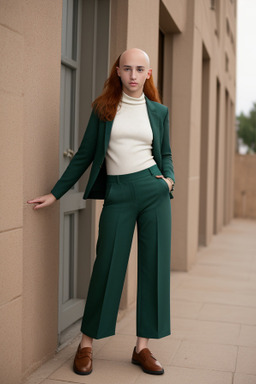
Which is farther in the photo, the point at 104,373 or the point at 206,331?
the point at 206,331

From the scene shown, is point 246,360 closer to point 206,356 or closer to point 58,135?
point 206,356

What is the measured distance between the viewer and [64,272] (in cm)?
392

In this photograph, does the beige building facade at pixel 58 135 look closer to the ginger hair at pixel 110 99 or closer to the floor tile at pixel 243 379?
the ginger hair at pixel 110 99

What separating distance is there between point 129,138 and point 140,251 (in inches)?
26.0

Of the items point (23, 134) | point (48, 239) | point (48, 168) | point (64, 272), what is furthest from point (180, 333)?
point (23, 134)

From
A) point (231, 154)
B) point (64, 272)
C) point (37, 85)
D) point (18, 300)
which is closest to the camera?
point (18, 300)

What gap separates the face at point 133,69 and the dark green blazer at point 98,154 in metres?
0.17

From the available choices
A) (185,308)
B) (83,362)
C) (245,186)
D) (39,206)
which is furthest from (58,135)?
(245,186)

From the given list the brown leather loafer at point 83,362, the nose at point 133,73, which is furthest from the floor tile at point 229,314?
the nose at point 133,73

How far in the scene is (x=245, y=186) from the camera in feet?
53.4

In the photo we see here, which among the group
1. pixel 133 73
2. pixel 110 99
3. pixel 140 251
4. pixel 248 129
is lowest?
pixel 140 251

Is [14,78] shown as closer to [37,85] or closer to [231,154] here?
[37,85]

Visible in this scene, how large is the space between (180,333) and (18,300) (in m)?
1.67

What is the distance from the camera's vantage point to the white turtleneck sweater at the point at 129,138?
9.75 ft
